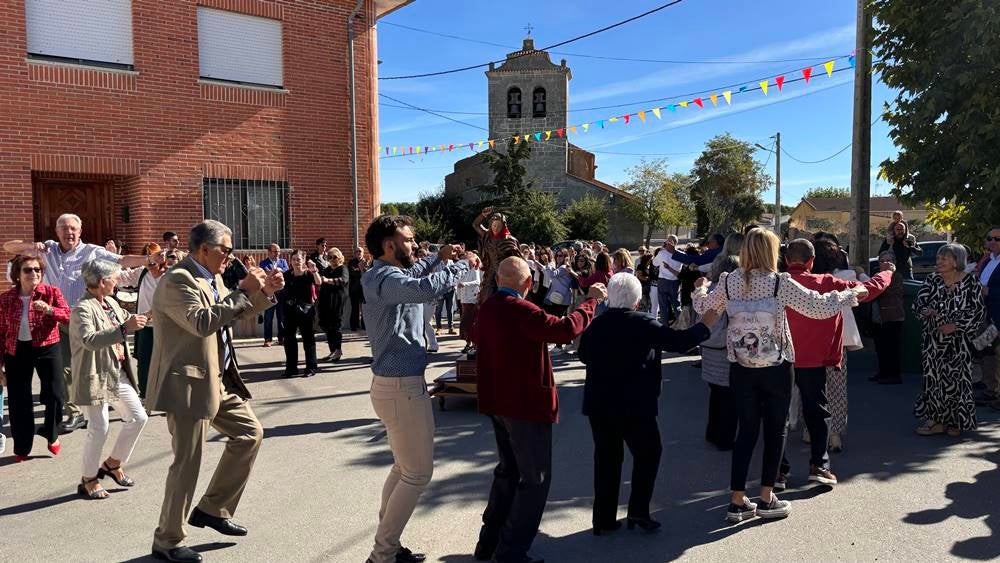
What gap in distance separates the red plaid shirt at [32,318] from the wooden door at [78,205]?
23.6ft

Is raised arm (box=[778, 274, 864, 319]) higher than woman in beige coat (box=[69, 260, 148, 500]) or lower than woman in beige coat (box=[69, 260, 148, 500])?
higher

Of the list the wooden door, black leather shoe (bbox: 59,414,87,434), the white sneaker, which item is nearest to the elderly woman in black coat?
the white sneaker

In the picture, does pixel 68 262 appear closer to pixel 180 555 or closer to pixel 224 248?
pixel 224 248

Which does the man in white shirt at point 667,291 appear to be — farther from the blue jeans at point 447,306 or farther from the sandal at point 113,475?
the sandal at point 113,475

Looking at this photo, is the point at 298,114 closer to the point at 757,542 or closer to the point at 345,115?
the point at 345,115

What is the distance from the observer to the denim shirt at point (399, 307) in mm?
3637

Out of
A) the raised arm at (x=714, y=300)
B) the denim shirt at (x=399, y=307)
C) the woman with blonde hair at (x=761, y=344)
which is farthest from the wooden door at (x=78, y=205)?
the woman with blonde hair at (x=761, y=344)

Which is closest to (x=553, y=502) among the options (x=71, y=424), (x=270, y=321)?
(x=71, y=424)

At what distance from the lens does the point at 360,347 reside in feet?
40.4

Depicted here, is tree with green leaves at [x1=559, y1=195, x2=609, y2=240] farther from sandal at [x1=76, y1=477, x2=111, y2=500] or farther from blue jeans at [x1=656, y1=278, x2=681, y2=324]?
sandal at [x1=76, y1=477, x2=111, y2=500]

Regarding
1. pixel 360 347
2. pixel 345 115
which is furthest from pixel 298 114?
pixel 360 347

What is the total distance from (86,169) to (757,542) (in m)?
12.1

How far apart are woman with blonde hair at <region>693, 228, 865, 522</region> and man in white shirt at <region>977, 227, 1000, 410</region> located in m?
4.06

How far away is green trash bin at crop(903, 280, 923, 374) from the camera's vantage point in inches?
364
